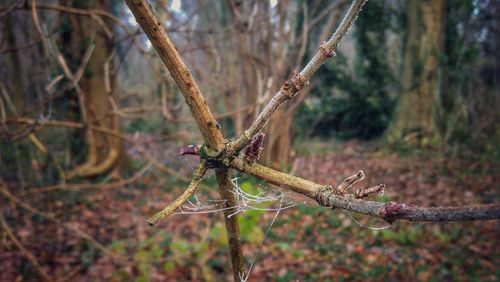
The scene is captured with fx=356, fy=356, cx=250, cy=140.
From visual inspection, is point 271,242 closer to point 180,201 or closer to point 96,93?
point 180,201

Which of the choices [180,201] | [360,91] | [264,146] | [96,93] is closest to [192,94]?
[180,201]

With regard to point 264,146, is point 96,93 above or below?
above

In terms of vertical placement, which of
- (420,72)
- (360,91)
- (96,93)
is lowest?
(96,93)

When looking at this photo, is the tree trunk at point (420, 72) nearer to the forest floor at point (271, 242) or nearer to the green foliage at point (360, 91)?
the green foliage at point (360, 91)

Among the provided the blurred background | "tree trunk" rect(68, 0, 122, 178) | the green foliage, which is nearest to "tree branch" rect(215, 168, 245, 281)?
the blurred background

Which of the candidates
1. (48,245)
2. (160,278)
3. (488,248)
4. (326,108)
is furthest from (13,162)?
(326,108)

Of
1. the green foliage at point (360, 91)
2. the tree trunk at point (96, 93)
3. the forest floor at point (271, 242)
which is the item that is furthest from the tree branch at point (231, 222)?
the green foliage at point (360, 91)

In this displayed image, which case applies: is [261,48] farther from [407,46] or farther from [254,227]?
[407,46]
